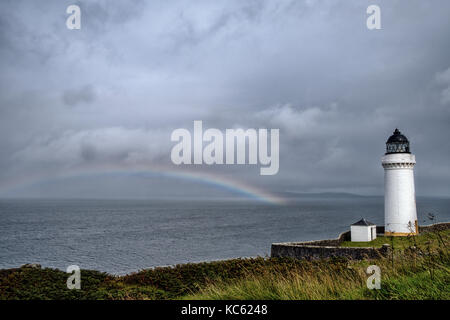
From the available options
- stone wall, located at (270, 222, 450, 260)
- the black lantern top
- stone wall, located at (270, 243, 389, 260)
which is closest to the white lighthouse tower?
the black lantern top

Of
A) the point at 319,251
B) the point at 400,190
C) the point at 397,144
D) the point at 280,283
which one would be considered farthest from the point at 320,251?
the point at 280,283

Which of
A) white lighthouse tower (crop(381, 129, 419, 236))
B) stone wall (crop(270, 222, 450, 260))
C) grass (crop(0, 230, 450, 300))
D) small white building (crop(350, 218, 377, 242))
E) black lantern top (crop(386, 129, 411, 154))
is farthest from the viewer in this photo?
black lantern top (crop(386, 129, 411, 154))

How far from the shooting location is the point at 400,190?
32.2m

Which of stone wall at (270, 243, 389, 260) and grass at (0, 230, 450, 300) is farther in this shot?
stone wall at (270, 243, 389, 260)

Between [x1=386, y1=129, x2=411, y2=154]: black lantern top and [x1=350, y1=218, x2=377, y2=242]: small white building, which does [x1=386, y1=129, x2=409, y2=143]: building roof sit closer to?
[x1=386, y1=129, x2=411, y2=154]: black lantern top

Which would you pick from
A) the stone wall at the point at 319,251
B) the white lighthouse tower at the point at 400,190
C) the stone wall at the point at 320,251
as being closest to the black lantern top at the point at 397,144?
the white lighthouse tower at the point at 400,190

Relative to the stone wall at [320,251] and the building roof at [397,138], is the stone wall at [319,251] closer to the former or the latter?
the stone wall at [320,251]

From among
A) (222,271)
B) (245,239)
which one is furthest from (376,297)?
(245,239)

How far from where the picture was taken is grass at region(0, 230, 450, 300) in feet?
20.5

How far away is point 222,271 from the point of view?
13891 mm

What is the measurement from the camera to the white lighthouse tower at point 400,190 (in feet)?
105

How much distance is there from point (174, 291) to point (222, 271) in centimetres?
280

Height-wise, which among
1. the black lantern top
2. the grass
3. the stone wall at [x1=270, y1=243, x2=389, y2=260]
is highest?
the black lantern top
